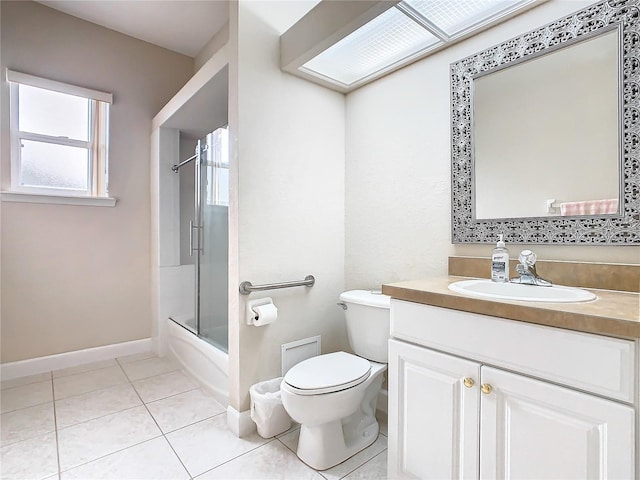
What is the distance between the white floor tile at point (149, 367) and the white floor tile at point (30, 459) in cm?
75

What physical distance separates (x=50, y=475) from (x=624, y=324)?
7.19 ft

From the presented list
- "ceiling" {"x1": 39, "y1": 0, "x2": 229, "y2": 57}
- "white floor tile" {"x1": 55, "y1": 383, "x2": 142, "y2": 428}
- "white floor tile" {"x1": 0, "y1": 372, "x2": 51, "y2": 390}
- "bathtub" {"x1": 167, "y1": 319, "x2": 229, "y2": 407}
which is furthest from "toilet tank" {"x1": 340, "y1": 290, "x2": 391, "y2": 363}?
"ceiling" {"x1": 39, "y1": 0, "x2": 229, "y2": 57}

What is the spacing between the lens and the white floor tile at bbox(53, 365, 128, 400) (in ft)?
7.29

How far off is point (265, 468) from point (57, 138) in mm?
2875

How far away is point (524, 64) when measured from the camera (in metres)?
1.43

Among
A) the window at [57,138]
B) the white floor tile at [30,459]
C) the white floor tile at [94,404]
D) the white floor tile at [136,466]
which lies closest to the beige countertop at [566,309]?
the white floor tile at [136,466]

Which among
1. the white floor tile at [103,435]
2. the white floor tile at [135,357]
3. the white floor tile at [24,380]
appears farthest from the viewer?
the white floor tile at [135,357]

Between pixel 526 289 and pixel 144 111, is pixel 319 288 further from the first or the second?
pixel 144 111

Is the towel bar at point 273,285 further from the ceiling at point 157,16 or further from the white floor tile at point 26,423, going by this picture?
the ceiling at point 157,16

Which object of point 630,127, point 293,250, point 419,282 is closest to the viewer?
point 630,127

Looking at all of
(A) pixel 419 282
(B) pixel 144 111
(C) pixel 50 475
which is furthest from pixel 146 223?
(A) pixel 419 282

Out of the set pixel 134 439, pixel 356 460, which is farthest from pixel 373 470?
pixel 134 439

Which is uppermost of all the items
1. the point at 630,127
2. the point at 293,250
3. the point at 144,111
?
the point at 144,111

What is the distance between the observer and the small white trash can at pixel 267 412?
1672 millimetres
